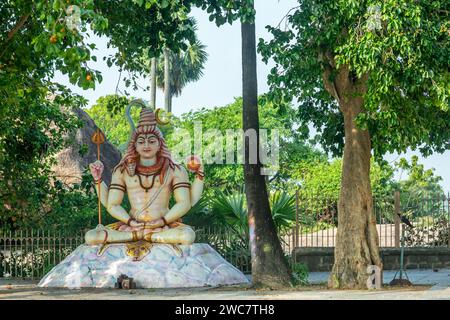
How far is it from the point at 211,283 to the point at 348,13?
683 centimetres

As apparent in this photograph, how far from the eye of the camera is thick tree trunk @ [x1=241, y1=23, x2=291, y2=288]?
64.0ft

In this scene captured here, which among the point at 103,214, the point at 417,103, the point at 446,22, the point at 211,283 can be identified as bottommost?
the point at 211,283

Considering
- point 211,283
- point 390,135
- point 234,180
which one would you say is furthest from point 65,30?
point 234,180

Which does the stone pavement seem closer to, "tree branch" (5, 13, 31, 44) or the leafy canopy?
the leafy canopy

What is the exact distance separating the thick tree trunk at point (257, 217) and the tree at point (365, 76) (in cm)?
104

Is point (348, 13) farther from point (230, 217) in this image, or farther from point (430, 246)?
point (430, 246)

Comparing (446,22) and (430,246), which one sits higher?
(446,22)

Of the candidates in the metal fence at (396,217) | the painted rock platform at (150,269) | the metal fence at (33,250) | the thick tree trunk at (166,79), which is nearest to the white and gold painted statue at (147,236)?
the painted rock platform at (150,269)

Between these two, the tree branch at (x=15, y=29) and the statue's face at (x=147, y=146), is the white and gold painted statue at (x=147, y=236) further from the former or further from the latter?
the tree branch at (x=15, y=29)

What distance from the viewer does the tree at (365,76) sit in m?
16.5

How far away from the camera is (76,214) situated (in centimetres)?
2530

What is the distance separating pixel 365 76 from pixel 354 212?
2887 mm

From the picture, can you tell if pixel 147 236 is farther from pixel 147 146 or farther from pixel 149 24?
pixel 149 24

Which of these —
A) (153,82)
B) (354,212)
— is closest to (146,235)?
(354,212)
